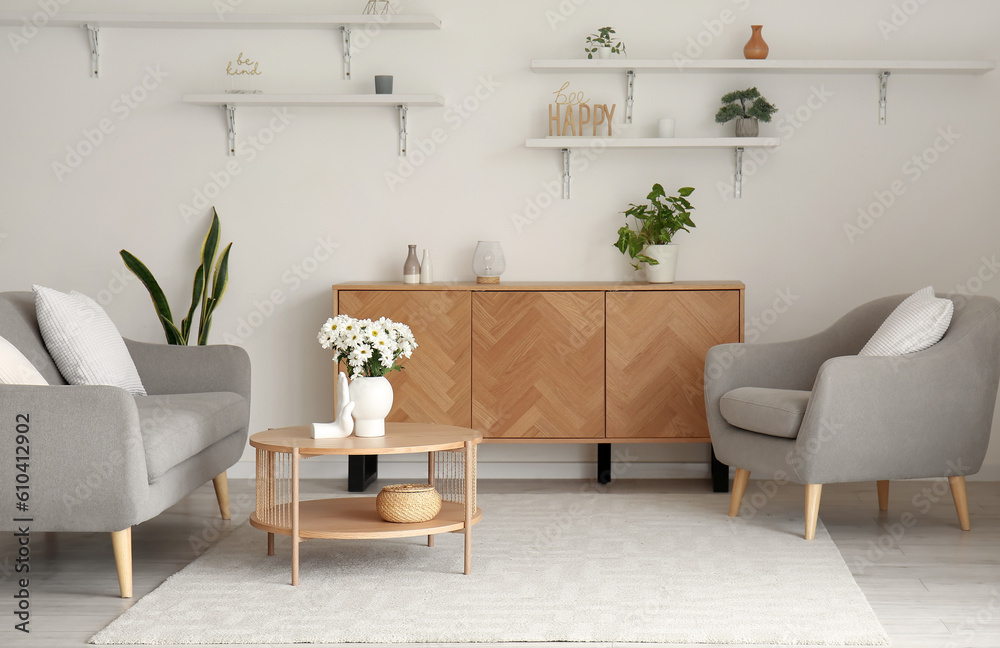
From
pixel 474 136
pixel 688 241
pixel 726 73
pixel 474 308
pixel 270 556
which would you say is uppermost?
pixel 726 73

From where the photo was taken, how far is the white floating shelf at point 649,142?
4410mm

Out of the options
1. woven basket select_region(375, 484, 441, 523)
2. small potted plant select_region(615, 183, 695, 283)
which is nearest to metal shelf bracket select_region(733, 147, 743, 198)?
small potted plant select_region(615, 183, 695, 283)

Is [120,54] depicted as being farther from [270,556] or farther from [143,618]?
[143,618]

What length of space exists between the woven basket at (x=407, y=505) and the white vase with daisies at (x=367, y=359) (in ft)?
0.71

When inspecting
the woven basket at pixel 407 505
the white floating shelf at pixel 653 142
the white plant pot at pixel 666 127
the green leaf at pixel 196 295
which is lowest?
the woven basket at pixel 407 505

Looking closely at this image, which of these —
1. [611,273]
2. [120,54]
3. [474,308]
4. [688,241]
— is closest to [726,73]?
[688,241]

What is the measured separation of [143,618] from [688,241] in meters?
3.02

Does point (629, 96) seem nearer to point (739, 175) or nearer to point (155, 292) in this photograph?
point (739, 175)

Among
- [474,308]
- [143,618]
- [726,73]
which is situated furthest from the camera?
[726,73]

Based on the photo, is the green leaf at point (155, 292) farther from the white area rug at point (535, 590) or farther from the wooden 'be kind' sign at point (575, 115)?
the wooden 'be kind' sign at point (575, 115)

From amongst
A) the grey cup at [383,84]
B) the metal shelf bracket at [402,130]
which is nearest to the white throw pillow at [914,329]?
the metal shelf bracket at [402,130]

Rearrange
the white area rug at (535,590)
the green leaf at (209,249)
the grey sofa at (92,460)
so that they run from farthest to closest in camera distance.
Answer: the green leaf at (209,249) < the grey sofa at (92,460) < the white area rug at (535,590)

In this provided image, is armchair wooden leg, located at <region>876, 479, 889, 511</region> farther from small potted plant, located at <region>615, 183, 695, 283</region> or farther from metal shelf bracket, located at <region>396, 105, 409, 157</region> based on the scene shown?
metal shelf bracket, located at <region>396, 105, 409, 157</region>

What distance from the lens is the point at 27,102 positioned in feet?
15.3
